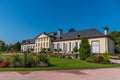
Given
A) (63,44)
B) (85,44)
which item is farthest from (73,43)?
(85,44)

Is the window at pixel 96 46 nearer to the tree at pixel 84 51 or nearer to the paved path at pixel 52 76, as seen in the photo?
the tree at pixel 84 51

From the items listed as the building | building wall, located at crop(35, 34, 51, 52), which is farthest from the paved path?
building wall, located at crop(35, 34, 51, 52)

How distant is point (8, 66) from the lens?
13289mm

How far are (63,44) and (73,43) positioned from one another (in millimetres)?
4037

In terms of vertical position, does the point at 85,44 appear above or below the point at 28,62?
above

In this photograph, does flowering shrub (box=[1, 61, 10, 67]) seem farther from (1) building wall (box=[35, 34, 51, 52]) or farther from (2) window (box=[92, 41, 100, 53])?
(1) building wall (box=[35, 34, 51, 52])

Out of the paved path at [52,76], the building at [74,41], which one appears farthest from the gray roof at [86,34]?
the paved path at [52,76]

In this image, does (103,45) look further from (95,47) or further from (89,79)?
(89,79)

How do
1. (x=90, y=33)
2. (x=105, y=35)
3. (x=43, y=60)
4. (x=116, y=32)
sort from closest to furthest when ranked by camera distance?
1. (x=43, y=60)
2. (x=105, y=35)
3. (x=90, y=33)
4. (x=116, y=32)

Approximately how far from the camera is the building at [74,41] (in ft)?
114

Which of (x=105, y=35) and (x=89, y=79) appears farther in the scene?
(x=105, y=35)

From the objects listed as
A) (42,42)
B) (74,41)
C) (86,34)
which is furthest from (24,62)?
(42,42)

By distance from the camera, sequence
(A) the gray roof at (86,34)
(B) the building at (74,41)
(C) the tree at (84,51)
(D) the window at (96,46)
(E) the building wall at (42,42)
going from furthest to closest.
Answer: (E) the building wall at (42,42)
(A) the gray roof at (86,34)
(D) the window at (96,46)
(B) the building at (74,41)
(C) the tree at (84,51)

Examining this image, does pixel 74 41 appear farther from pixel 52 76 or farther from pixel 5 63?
pixel 52 76
